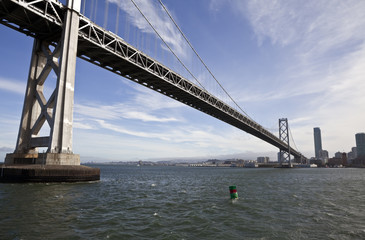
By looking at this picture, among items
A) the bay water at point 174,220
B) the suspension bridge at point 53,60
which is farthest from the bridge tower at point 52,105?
the bay water at point 174,220

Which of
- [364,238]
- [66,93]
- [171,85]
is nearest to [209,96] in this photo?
[171,85]

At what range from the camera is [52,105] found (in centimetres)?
2191

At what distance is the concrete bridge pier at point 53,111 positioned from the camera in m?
19.4

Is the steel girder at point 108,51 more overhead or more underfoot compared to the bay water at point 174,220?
more overhead

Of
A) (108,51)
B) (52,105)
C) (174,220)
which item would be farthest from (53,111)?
(174,220)

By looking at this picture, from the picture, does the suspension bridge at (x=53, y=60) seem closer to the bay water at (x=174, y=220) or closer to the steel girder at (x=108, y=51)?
the steel girder at (x=108, y=51)

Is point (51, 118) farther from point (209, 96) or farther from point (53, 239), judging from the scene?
point (209, 96)

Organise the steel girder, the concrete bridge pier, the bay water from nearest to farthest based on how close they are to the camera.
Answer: the bay water → the concrete bridge pier → the steel girder

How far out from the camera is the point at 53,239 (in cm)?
546

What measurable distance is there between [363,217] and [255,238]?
5505mm

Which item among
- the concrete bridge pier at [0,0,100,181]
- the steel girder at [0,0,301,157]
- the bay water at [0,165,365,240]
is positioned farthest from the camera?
the steel girder at [0,0,301,157]

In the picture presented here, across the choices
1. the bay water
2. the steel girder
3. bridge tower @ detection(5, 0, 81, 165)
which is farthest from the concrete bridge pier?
the bay water

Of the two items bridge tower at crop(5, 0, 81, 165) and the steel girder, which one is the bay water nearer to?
bridge tower at crop(5, 0, 81, 165)

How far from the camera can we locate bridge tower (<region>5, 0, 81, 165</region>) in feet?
65.1
